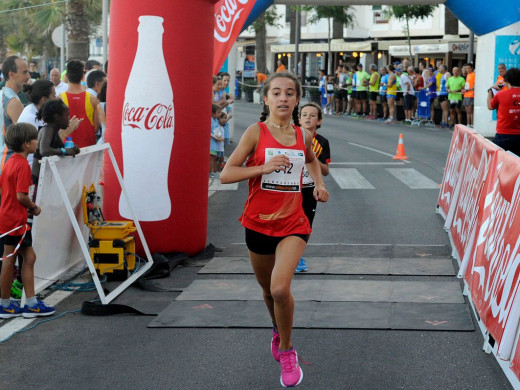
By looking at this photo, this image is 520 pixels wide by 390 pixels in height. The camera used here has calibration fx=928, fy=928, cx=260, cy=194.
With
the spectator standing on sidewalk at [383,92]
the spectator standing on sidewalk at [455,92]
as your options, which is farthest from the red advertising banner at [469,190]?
the spectator standing on sidewalk at [383,92]

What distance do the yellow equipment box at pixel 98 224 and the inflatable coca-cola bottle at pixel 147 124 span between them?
15.8 inches

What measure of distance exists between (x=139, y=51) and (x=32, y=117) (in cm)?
130

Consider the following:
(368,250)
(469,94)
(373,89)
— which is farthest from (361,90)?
(368,250)

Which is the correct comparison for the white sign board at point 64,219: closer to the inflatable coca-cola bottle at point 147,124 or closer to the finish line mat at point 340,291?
the inflatable coca-cola bottle at point 147,124

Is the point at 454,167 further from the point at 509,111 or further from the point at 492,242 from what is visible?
the point at 492,242

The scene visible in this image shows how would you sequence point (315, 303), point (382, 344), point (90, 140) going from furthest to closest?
point (90, 140) < point (315, 303) < point (382, 344)

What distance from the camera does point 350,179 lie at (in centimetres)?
1728

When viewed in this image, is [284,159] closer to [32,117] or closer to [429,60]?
[32,117]

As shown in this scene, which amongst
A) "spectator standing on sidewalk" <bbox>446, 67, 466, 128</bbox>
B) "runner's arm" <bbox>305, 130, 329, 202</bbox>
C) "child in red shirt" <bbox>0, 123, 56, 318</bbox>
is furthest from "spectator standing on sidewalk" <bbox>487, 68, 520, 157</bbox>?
"spectator standing on sidewalk" <bbox>446, 67, 466, 128</bbox>

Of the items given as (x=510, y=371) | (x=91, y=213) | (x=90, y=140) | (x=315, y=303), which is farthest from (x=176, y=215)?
(x=510, y=371)

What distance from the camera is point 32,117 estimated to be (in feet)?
30.6

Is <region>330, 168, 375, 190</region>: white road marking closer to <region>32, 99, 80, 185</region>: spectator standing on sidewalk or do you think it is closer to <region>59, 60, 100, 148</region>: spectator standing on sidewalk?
<region>59, 60, 100, 148</region>: spectator standing on sidewalk

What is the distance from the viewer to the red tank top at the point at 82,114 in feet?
35.3

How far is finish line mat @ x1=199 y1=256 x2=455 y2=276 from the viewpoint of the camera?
9.19m
